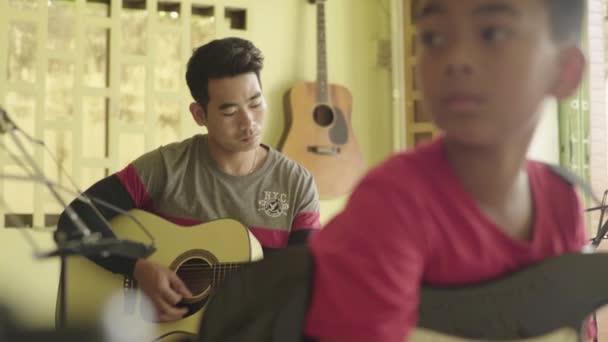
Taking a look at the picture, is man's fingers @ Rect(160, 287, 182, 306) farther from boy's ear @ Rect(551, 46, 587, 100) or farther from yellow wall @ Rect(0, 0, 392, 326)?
yellow wall @ Rect(0, 0, 392, 326)

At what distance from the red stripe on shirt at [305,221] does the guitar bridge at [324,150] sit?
1.33 metres

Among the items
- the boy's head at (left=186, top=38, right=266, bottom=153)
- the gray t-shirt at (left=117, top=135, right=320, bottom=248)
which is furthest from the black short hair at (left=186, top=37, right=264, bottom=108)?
the gray t-shirt at (left=117, top=135, right=320, bottom=248)

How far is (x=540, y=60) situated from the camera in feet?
1.89

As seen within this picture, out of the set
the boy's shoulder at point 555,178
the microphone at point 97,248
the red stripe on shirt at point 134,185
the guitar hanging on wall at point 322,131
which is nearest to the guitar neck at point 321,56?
the guitar hanging on wall at point 322,131

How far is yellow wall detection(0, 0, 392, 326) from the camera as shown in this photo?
124 inches

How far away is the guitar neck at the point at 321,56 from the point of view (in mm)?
3117

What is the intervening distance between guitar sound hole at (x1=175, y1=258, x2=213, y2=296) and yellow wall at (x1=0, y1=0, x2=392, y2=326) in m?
1.49

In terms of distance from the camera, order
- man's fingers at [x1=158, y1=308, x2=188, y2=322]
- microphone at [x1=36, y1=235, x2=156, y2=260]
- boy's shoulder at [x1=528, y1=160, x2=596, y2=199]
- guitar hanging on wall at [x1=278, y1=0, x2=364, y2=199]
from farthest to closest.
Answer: guitar hanging on wall at [x1=278, y1=0, x2=364, y2=199] < man's fingers at [x1=158, y1=308, x2=188, y2=322] < microphone at [x1=36, y1=235, x2=156, y2=260] < boy's shoulder at [x1=528, y1=160, x2=596, y2=199]

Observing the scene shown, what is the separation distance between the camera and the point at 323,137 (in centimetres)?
309

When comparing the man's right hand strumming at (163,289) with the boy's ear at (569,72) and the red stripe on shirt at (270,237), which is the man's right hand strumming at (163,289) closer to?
the red stripe on shirt at (270,237)

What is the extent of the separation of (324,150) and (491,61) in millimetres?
2530

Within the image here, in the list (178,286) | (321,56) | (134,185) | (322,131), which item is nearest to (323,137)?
(322,131)

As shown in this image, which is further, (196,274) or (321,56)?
(321,56)

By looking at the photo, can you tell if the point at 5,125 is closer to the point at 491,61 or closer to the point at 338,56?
the point at 491,61
